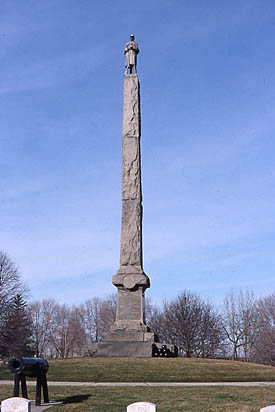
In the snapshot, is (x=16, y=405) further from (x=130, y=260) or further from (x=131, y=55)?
(x=131, y=55)

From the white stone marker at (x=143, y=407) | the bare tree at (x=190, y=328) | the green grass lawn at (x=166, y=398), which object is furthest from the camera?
the bare tree at (x=190, y=328)

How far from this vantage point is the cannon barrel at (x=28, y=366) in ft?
26.8

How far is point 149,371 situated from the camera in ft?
49.1

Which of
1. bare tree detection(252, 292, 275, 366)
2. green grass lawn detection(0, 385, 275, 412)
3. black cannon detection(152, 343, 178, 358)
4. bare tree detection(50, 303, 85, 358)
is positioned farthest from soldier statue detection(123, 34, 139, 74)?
bare tree detection(50, 303, 85, 358)

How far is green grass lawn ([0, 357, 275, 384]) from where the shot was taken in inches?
563

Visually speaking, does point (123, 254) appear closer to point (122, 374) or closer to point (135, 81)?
point (122, 374)

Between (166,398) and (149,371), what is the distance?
18.0ft

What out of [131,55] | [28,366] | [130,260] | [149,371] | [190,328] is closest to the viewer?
[28,366]

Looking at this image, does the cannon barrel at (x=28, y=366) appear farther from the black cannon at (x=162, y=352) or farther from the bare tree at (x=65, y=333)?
the bare tree at (x=65, y=333)

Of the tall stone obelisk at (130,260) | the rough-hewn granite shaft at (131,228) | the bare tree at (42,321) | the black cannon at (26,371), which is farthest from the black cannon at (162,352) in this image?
the bare tree at (42,321)

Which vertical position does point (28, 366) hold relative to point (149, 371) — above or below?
above

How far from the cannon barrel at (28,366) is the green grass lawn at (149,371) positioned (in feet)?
17.9

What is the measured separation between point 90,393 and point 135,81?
16.9 metres

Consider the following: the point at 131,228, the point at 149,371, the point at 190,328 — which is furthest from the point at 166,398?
the point at 190,328
